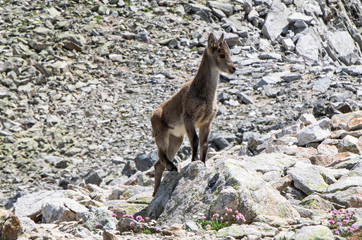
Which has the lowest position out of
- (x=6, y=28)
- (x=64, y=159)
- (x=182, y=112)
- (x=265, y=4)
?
(x=64, y=159)

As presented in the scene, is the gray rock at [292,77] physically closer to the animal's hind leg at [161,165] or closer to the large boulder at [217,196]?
the animal's hind leg at [161,165]

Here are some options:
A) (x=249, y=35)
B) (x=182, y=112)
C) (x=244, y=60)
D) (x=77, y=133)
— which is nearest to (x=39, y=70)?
(x=77, y=133)

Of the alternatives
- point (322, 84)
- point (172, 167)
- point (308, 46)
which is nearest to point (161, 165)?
point (172, 167)

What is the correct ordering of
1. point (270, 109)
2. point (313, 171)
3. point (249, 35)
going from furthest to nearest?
point (249, 35), point (270, 109), point (313, 171)

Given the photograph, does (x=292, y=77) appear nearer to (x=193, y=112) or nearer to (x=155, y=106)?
(x=155, y=106)

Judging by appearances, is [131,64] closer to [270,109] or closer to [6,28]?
[6,28]

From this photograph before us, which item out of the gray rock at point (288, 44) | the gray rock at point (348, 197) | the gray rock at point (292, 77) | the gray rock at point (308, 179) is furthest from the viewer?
the gray rock at point (288, 44)

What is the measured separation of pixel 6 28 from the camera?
2355 cm

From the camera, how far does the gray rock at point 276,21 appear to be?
2691cm

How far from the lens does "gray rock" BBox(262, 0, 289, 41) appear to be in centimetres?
2691

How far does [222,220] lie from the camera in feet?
22.1

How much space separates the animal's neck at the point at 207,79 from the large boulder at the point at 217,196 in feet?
6.25

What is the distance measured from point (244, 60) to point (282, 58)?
2351 mm

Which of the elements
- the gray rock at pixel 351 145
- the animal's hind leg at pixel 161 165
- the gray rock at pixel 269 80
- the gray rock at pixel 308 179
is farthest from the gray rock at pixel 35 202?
the gray rock at pixel 269 80
